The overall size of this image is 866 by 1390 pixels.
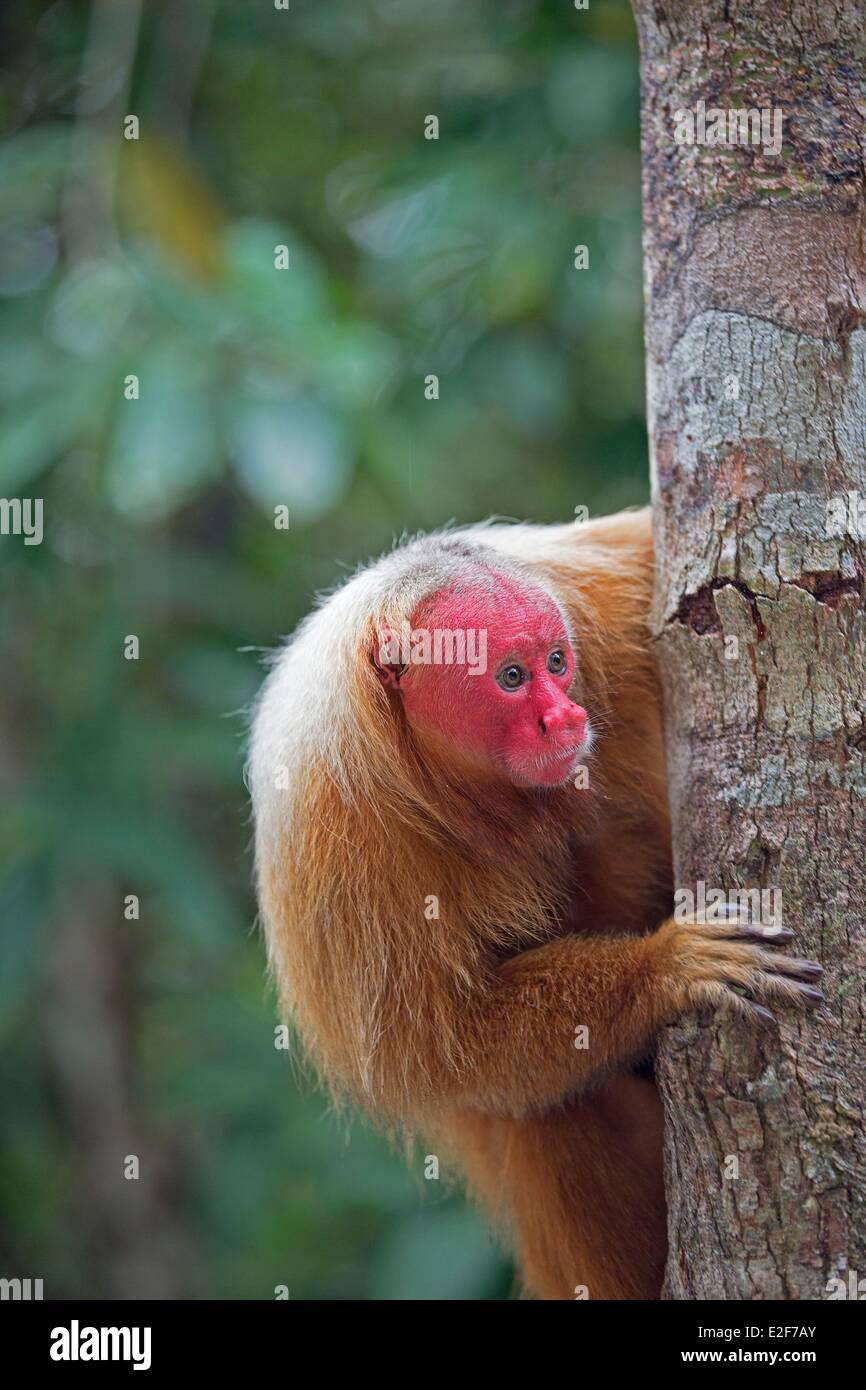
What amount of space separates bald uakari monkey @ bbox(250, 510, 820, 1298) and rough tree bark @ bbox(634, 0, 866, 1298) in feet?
0.59

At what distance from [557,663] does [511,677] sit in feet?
→ 0.39

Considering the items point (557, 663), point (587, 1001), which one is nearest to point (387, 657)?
point (557, 663)

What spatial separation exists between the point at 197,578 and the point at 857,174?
10.5 feet

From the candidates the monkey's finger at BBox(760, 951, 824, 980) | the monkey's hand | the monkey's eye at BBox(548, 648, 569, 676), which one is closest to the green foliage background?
the monkey's eye at BBox(548, 648, 569, 676)

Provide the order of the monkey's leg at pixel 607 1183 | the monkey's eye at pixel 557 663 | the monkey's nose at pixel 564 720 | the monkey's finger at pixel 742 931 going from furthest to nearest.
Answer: the monkey's leg at pixel 607 1183, the monkey's eye at pixel 557 663, the monkey's nose at pixel 564 720, the monkey's finger at pixel 742 931

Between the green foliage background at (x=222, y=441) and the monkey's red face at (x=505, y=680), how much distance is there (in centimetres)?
89

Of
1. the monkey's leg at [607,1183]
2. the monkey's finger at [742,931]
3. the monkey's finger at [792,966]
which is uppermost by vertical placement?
the monkey's finger at [742,931]

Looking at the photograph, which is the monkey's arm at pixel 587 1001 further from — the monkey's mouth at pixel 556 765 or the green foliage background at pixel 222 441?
the green foliage background at pixel 222 441

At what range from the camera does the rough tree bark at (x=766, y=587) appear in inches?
89.4

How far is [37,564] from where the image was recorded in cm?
470

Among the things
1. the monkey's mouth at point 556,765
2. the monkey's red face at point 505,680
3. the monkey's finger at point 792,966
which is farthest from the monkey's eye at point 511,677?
the monkey's finger at point 792,966

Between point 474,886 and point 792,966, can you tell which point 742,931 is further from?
point 474,886

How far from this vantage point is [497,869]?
9.77ft

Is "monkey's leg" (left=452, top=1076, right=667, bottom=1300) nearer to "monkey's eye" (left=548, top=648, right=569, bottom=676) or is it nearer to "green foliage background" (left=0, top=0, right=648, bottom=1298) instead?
"monkey's eye" (left=548, top=648, right=569, bottom=676)
